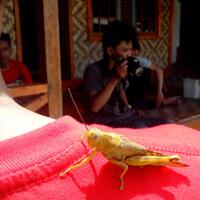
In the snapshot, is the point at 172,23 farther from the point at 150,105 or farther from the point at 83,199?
the point at 83,199

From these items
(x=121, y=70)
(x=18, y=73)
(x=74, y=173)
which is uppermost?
(x=74, y=173)

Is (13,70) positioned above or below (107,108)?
above

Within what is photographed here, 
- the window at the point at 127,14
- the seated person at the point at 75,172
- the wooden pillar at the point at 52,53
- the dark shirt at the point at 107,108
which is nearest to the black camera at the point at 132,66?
the dark shirt at the point at 107,108

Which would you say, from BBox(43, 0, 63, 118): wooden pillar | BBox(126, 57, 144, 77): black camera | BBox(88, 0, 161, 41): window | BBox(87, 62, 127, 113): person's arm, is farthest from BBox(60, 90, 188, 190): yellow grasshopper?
BBox(88, 0, 161, 41): window

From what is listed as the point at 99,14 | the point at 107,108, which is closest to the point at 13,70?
the point at 107,108

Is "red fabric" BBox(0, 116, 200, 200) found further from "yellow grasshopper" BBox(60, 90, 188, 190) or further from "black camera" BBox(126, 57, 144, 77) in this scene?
"black camera" BBox(126, 57, 144, 77)

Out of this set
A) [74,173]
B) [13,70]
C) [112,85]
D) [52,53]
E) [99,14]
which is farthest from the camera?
[99,14]

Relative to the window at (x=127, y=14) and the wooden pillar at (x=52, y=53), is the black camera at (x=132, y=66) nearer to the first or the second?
the wooden pillar at (x=52, y=53)

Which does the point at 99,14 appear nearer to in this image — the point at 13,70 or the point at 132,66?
the point at 13,70
